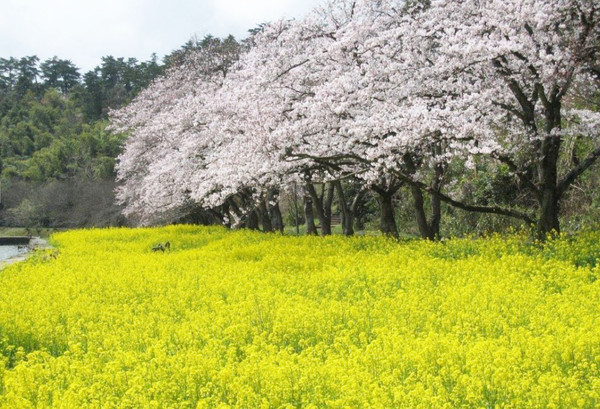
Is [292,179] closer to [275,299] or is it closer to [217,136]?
[217,136]

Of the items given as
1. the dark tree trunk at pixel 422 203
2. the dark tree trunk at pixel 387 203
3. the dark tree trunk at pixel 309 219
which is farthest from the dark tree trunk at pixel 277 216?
the dark tree trunk at pixel 422 203

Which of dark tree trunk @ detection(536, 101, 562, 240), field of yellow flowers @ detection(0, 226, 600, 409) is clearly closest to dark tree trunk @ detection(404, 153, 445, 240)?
field of yellow flowers @ detection(0, 226, 600, 409)

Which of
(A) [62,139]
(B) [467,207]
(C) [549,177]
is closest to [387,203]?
(B) [467,207]

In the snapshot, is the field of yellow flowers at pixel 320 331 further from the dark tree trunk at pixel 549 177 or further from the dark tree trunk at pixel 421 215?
the dark tree trunk at pixel 421 215

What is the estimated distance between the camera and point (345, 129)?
52.7 feet

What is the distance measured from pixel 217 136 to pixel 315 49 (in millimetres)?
6633

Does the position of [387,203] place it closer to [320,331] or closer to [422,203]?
[422,203]

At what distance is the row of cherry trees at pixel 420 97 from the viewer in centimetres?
1304

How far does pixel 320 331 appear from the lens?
8.97 m

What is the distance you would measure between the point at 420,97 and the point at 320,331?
7.96m

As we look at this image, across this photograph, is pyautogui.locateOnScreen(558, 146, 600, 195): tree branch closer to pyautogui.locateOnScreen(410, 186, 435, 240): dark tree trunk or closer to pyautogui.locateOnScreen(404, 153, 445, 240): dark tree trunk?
pyautogui.locateOnScreen(404, 153, 445, 240): dark tree trunk

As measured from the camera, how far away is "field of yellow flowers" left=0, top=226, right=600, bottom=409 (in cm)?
637

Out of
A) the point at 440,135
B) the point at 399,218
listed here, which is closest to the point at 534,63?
the point at 440,135

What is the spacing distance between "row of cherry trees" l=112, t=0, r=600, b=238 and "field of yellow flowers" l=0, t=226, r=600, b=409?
220 cm
